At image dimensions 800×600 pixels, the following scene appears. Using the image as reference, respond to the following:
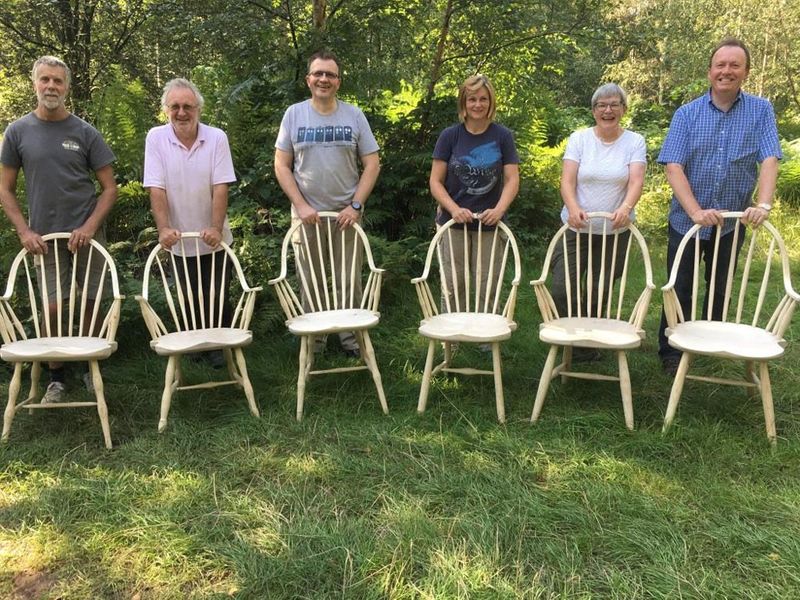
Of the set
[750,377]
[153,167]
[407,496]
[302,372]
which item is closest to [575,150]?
[750,377]

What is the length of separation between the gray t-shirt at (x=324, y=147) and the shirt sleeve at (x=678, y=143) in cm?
160

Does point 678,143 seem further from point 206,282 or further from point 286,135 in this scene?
point 206,282

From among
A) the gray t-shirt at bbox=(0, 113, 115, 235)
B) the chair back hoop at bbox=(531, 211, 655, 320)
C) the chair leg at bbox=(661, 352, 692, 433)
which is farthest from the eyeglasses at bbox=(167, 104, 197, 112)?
the chair leg at bbox=(661, 352, 692, 433)

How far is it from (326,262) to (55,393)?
1.65 m

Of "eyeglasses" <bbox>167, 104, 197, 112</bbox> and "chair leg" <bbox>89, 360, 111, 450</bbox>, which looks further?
"eyeglasses" <bbox>167, 104, 197, 112</bbox>

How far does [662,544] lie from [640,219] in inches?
209

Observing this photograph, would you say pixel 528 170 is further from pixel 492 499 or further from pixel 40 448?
pixel 40 448

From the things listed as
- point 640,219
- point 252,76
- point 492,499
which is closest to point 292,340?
point 492,499

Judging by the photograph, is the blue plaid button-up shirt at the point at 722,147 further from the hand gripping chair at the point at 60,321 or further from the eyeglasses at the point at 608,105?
the hand gripping chair at the point at 60,321

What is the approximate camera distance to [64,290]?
10.5 ft

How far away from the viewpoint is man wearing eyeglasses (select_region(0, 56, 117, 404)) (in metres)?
2.90

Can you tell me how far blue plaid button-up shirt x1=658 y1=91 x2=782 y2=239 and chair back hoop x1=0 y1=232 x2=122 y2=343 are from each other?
2.97 metres

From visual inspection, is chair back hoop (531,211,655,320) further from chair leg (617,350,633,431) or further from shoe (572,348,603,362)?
chair leg (617,350,633,431)

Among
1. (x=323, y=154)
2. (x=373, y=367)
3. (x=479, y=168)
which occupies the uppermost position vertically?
(x=323, y=154)
